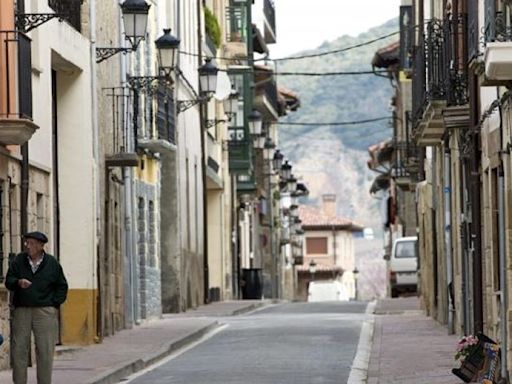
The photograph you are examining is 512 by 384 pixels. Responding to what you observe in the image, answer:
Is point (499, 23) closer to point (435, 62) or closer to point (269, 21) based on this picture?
point (435, 62)

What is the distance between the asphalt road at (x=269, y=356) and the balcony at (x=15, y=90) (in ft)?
10.2

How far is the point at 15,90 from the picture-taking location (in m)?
23.5

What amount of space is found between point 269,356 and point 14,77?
5.73 metres

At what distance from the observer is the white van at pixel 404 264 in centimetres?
6253

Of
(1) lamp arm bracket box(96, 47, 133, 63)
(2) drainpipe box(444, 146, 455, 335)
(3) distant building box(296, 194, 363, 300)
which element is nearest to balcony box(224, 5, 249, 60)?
(2) drainpipe box(444, 146, 455, 335)

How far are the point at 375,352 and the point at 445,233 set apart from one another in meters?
8.09

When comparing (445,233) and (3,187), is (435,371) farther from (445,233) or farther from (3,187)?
(445,233)

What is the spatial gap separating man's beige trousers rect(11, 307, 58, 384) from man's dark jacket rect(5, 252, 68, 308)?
10 centimetres

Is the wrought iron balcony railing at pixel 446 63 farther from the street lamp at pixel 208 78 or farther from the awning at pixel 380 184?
the awning at pixel 380 184

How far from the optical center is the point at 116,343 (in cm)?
3034

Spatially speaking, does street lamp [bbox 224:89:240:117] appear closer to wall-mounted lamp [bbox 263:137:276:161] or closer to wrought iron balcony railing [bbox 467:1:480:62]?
wall-mounted lamp [bbox 263:137:276:161]

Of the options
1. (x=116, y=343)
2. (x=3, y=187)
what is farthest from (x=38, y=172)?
(x=116, y=343)

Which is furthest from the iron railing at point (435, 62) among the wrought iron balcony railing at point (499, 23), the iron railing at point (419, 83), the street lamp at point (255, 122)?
the street lamp at point (255, 122)

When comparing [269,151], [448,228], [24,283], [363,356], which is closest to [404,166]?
[269,151]
